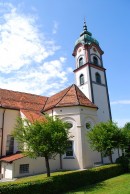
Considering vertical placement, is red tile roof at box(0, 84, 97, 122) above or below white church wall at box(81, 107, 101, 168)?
above

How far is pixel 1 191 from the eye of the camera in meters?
11.7

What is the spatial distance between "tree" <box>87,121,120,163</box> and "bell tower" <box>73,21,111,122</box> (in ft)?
23.9

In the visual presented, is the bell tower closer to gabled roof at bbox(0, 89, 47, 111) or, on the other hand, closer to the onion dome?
the onion dome

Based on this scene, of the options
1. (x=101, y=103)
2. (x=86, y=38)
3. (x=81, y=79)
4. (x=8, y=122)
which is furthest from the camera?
(x=86, y=38)

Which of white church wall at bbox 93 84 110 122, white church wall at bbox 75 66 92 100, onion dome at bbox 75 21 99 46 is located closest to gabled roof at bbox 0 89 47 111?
white church wall at bbox 75 66 92 100

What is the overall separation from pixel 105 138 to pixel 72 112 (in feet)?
18.9

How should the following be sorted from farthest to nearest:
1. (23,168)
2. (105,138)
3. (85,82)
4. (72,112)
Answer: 1. (85,82)
2. (72,112)
3. (105,138)
4. (23,168)

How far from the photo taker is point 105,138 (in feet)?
71.4

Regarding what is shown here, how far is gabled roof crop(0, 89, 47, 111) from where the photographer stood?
27234 millimetres

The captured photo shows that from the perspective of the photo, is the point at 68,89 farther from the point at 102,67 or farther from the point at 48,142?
the point at 48,142

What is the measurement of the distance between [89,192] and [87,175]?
3.04m

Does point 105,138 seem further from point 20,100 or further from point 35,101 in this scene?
point 20,100

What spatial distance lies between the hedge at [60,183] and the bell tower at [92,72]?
1248 cm

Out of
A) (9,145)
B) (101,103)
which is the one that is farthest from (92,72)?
(9,145)
